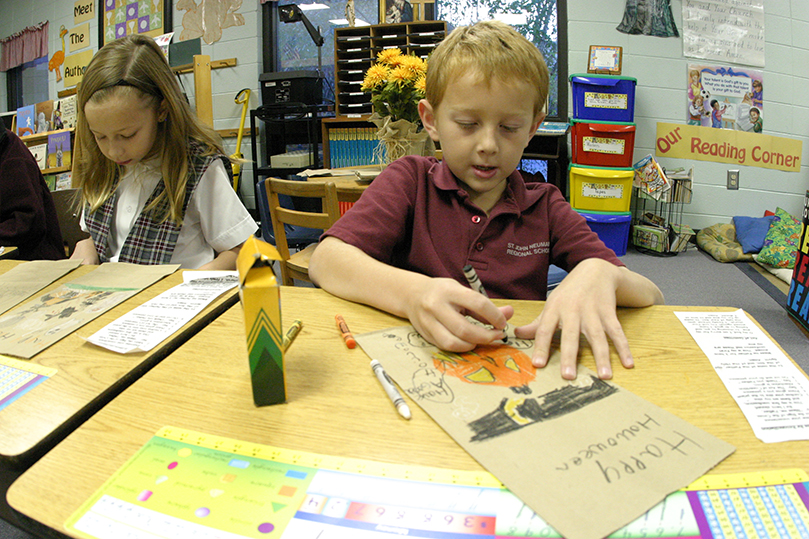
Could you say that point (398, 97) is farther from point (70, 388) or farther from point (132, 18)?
point (132, 18)

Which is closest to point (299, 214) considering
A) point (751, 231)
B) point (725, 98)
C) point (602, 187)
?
point (602, 187)

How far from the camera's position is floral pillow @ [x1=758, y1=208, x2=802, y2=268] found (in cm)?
301

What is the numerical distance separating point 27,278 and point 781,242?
390 cm

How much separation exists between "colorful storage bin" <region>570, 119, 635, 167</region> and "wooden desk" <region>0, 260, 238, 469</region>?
3274 mm

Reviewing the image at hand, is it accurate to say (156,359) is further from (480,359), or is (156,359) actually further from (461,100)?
(461,100)

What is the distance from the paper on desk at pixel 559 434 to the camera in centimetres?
36

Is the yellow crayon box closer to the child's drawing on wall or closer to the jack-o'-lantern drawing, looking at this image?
the jack-o'-lantern drawing

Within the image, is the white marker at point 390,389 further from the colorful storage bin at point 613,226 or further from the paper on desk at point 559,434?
the colorful storage bin at point 613,226

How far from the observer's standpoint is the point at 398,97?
2.06 metres

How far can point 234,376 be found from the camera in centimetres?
54

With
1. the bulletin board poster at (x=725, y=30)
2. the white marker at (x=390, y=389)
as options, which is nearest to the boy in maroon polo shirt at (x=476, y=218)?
the white marker at (x=390, y=389)

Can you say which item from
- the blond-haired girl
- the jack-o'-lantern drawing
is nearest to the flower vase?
the blond-haired girl

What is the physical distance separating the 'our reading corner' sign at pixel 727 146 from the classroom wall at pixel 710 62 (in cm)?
5

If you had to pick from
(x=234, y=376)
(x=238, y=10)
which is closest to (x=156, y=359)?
(x=234, y=376)
